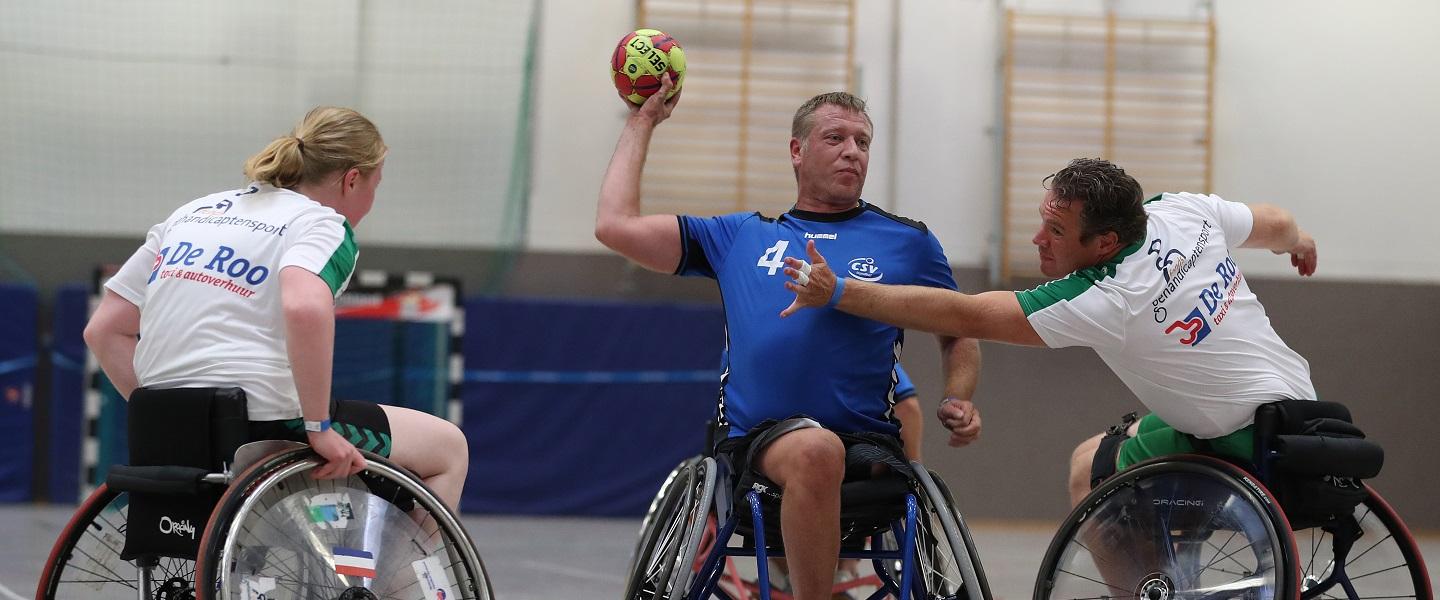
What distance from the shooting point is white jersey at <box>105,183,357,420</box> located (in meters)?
2.13

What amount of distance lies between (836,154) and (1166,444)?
961 millimetres

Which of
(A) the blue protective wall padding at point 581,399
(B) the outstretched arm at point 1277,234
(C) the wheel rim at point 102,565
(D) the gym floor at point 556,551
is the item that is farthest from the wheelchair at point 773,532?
(A) the blue protective wall padding at point 581,399

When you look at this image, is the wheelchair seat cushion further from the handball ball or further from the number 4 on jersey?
the handball ball

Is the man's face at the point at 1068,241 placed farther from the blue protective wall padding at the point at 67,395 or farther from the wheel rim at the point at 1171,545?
the blue protective wall padding at the point at 67,395

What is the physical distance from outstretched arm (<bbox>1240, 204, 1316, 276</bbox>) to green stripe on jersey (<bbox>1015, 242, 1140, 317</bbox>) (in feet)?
1.75

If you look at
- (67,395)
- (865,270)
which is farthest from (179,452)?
(67,395)

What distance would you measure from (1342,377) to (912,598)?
6.34 meters

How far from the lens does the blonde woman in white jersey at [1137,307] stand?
7.72ft

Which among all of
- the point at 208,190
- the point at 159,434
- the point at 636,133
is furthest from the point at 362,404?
the point at 208,190

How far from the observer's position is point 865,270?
8.36ft

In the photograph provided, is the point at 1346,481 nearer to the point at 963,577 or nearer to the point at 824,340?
the point at 963,577

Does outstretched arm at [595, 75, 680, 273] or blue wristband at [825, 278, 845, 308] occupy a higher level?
outstretched arm at [595, 75, 680, 273]

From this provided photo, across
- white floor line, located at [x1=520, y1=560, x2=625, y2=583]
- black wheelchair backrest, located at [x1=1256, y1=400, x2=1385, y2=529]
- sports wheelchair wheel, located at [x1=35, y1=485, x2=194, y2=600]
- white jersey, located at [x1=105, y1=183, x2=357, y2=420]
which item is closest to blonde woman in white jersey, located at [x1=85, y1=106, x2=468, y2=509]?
white jersey, located at [x1=105, y1=183, x2=357, y2=420]

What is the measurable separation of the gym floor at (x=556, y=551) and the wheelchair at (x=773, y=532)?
1610mm
